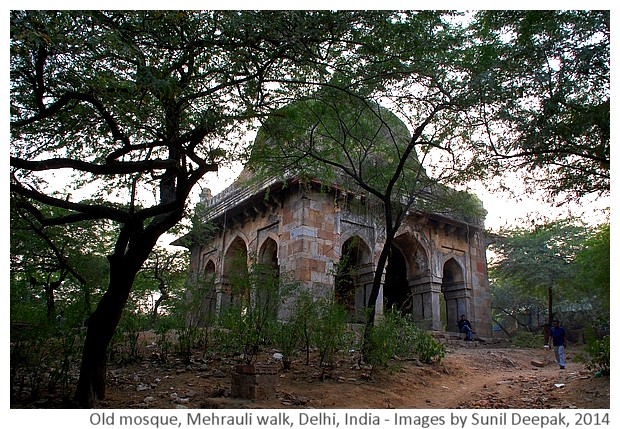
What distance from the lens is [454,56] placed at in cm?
686

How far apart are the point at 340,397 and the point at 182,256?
13.6m

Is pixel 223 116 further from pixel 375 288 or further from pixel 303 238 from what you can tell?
pixel 303 238

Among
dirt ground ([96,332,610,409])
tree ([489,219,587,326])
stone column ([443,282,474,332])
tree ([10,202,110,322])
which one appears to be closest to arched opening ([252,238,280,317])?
dirt ground ([96,332,610,409])

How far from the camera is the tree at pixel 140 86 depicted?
5125 mm

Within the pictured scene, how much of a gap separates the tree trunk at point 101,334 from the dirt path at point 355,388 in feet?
0.82

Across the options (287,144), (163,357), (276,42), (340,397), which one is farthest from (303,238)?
(276,42)

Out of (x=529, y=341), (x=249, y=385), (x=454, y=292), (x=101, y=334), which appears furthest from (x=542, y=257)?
(x=101, y=334)

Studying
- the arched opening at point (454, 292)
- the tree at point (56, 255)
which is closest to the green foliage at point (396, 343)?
the tree at point (56, 255)

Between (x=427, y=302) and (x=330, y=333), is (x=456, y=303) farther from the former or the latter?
(x=330, y=333)

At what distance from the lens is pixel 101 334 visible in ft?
18.8

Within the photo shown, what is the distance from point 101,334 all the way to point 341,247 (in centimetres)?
871

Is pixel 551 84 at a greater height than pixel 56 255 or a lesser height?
greater

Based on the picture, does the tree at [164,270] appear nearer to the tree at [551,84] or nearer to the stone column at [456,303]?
the stone column at [456,303]

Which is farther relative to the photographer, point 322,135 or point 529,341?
point 529,341
